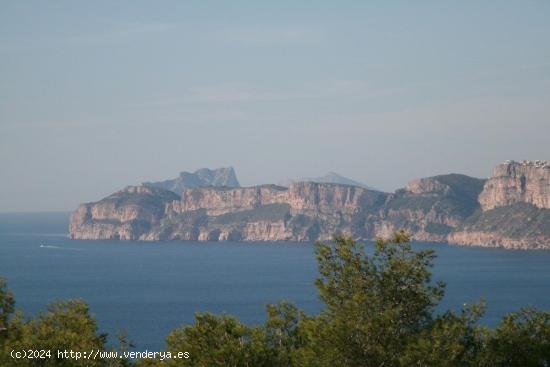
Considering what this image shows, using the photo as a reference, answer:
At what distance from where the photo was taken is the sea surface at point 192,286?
100 m

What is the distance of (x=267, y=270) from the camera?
169375mm

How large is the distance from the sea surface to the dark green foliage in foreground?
4149cm

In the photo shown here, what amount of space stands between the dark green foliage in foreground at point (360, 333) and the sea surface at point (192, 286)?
4149 cm

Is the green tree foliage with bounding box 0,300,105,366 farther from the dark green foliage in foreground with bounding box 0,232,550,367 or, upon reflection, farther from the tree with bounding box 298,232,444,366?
the tree with bounding box 298,232,444,366

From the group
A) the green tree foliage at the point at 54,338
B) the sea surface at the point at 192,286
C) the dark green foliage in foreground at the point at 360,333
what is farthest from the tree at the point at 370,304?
the sea surface at the point at 192,286

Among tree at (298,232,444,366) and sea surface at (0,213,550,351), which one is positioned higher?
tree at (298,232,444,366)

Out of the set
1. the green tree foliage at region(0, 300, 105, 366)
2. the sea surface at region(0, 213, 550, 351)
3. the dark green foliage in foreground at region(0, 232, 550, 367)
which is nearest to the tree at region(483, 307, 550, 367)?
the dark green foliage in foreground at region(0, 232, 550, 367)

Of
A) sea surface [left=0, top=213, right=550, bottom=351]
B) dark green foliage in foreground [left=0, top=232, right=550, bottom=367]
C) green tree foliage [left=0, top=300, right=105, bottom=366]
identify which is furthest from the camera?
sea surface [left=0, top=213, right=550, bottom=351]

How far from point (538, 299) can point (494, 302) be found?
6958mm

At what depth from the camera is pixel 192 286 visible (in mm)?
137500

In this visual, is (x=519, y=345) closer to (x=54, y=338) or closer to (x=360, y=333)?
(x=360, y=333)

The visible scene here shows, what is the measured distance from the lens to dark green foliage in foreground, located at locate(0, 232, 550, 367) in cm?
2623

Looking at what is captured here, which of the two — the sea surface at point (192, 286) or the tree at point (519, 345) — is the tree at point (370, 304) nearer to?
the tree at point (519, 345)

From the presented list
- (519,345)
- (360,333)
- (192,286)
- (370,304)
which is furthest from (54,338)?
(192,286)
